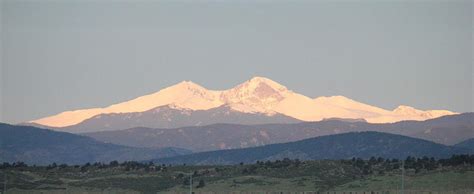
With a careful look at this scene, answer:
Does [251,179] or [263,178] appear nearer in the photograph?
[251,179]

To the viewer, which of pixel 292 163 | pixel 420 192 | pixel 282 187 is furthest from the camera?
pixel 292 163

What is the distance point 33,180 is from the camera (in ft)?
433

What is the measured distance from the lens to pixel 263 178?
12900 cm

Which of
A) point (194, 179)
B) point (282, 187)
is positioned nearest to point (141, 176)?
point (194, 179)

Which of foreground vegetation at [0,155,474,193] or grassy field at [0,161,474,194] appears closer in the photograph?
grassy field at [0,161,474,194]

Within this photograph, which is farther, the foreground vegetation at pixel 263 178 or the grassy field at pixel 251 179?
the foreground vegetation at pixel 263 178

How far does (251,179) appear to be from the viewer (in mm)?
Result: 128125

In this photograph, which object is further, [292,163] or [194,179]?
[292,163]

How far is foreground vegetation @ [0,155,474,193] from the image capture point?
120m

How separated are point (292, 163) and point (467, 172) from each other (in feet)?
77.6

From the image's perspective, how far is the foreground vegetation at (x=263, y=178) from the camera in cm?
12015

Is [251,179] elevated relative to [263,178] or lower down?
lower down

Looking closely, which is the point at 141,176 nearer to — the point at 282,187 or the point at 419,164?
the point at 282,187

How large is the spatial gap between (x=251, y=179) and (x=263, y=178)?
61.5 inches
